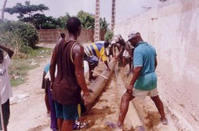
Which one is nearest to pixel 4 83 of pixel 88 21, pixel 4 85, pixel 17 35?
pixel 4 85

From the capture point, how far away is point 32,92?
6.79 m

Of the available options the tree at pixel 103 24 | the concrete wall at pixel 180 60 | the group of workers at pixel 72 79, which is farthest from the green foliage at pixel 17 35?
the tree at pixel 103 24

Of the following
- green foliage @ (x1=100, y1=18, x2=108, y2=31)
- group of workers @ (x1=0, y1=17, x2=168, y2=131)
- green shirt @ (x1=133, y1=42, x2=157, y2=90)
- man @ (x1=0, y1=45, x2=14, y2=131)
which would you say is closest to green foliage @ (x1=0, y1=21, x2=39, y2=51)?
man @ (x1=0, y1=45, x2=14, y2=131)

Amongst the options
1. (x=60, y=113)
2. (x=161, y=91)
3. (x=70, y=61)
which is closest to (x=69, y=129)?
(x=60, y=113)

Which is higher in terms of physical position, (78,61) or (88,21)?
(88,21)

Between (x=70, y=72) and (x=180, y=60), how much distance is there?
117 inches

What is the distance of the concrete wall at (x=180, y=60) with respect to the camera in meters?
3.93

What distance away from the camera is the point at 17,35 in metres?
17.5

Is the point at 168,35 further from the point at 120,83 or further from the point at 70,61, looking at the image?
A: the point at 70,61

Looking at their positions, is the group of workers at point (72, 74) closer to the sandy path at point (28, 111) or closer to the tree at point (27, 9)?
the sandy path at point (28, 111)

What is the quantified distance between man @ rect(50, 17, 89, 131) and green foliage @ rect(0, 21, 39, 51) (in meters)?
12.9

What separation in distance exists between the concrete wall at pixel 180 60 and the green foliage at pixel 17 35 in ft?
37.0

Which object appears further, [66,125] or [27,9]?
[27,9]

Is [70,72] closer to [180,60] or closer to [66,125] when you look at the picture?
[66,125]
